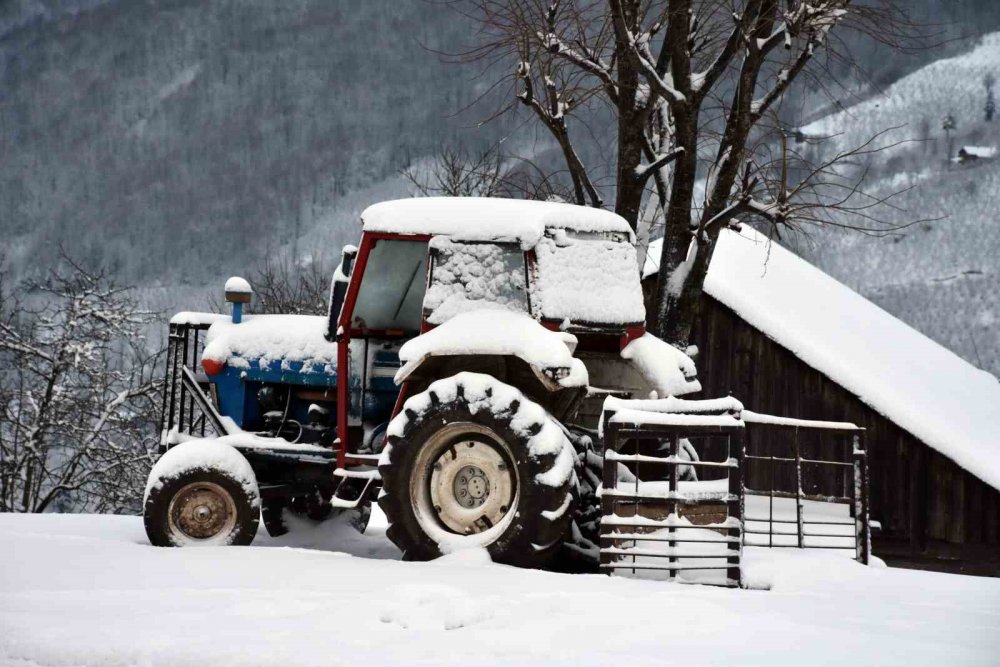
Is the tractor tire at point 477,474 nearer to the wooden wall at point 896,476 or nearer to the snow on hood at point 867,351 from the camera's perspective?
the snow on hood at point 867,351

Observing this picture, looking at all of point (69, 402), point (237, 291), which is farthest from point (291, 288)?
point (237, 291)

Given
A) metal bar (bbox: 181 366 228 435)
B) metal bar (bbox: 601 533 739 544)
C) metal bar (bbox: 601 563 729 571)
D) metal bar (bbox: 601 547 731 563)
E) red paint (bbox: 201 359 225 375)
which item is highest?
red paint (bbox: 201 359 225 375)

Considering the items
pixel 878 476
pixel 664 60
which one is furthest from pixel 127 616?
pixel 878 476

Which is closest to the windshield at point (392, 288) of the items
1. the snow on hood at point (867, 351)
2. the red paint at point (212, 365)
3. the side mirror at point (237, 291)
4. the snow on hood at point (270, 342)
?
the snow on hood at point (270, 342)

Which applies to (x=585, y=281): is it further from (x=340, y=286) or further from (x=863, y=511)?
(x=863, y=511)

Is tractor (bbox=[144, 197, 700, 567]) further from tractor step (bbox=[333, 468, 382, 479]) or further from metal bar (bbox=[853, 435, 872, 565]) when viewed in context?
metal bar (bbox=[853, 435, 872, 565])

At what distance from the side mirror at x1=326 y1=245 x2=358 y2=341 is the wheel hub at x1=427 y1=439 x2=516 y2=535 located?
1.54 m

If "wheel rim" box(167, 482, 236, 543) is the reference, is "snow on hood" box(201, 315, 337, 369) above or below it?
above

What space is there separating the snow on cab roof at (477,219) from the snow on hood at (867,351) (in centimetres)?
625

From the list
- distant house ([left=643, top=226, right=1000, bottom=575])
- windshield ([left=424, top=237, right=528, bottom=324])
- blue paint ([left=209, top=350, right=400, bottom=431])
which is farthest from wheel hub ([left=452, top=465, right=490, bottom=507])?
distant house ([left=643, top=226, right=1000, bottom=575])

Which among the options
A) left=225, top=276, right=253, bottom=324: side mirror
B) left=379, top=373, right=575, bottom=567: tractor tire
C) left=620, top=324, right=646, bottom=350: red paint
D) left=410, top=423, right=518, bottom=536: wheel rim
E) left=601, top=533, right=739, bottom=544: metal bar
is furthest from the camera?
left=225, top=276, right=253, bottom=324: side mirror

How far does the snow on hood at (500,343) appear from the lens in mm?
6296

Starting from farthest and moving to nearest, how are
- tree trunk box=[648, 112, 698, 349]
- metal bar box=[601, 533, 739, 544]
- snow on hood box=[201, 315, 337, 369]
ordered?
tree trunk box=[648, 112, 698, 349] < snow on hood box=[201, 315, 337, 369] < metal bar box=[601, 533, 739, 544]

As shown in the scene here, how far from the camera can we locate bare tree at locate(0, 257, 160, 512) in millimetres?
19516
